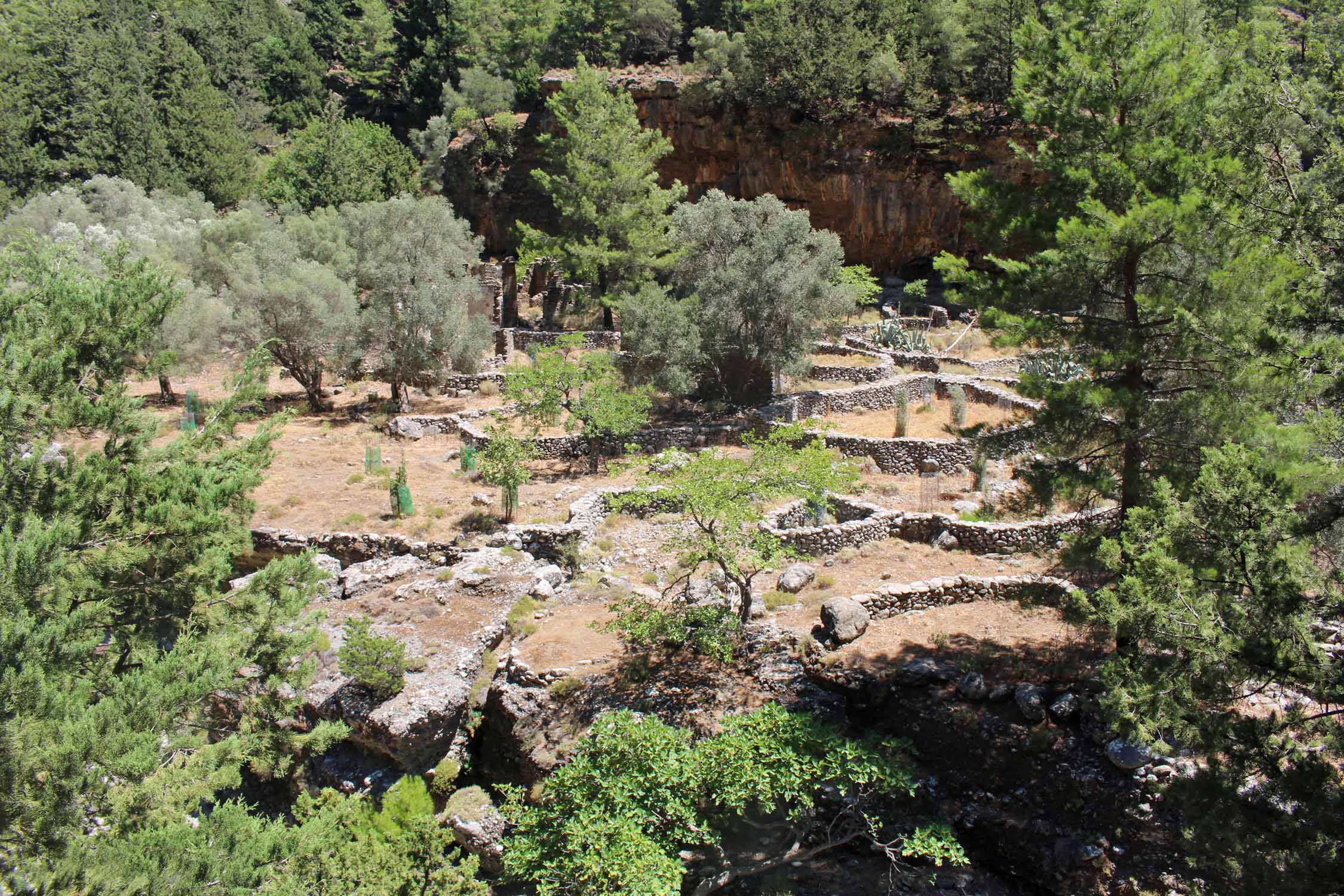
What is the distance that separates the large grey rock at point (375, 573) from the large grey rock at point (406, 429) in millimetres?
7838

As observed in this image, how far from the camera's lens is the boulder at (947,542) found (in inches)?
609

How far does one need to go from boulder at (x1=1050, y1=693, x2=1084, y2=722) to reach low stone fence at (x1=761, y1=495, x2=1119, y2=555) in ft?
15.1

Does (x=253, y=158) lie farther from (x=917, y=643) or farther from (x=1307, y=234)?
(x=1307, y=234)

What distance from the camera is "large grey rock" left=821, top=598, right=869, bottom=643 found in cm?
1245

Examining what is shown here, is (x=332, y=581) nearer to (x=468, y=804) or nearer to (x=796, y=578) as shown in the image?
(x=468, y=804)

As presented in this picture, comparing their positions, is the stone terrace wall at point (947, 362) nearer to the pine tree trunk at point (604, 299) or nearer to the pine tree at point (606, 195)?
the pine tree at point (606, 195)

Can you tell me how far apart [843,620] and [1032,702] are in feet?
8.98

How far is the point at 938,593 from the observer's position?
13.7 metres

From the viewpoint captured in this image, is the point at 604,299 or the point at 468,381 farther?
the point at 604,299

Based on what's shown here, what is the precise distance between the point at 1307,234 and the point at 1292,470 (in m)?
2.09

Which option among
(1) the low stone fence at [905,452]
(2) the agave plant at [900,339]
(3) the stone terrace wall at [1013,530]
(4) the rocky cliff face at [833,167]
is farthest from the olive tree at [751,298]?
(4) the rocky cliff face at [833,167]

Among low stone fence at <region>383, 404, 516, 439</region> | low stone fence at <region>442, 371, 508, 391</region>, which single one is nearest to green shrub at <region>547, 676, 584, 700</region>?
low stone fence at <region>383, 404, 516, 439</region>

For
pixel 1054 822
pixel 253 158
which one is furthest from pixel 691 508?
pixel 253 158

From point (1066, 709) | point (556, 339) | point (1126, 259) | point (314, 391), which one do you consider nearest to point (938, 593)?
point (1066, 709)
